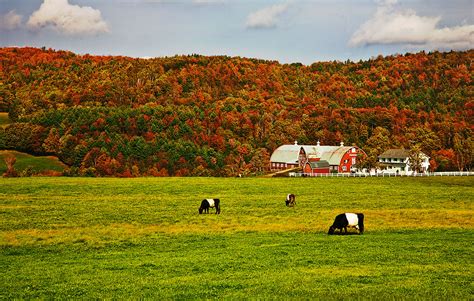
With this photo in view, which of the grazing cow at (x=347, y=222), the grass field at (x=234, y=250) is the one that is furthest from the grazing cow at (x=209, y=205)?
the grazing cow at (x=347, y=222)

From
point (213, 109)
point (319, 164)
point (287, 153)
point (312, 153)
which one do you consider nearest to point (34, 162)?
point (213, 109)

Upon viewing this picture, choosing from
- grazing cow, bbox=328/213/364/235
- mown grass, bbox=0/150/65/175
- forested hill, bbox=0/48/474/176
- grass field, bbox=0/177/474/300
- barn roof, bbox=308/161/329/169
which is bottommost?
grass field, bbox=0/177/474/300

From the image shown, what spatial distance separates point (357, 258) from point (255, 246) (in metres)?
5.09

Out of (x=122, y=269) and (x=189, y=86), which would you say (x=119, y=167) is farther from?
(x=122, y=269)

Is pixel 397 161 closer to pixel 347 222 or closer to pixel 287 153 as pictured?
pixel 287 153

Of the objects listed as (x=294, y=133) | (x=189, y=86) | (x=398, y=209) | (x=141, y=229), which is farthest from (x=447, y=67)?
(x=141, y=229)

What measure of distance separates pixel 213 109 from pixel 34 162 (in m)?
50.1

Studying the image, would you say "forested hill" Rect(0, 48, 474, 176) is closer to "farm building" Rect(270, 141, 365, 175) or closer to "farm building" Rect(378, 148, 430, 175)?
"farm building" Rect(270, 141, 365, 175)

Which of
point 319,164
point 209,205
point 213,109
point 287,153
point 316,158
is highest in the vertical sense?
point 213,109

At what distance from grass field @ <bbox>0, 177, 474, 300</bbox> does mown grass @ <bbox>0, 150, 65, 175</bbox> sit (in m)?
63.9

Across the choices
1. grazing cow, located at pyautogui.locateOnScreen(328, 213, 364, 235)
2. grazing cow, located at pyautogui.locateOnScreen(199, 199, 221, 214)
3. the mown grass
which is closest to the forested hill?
the mown grass

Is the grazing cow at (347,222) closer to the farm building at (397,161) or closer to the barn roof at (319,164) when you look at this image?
the barn roof at (319,164)

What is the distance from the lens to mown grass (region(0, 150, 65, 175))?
Answer: 10644 centimetres

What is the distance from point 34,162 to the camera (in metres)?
110
